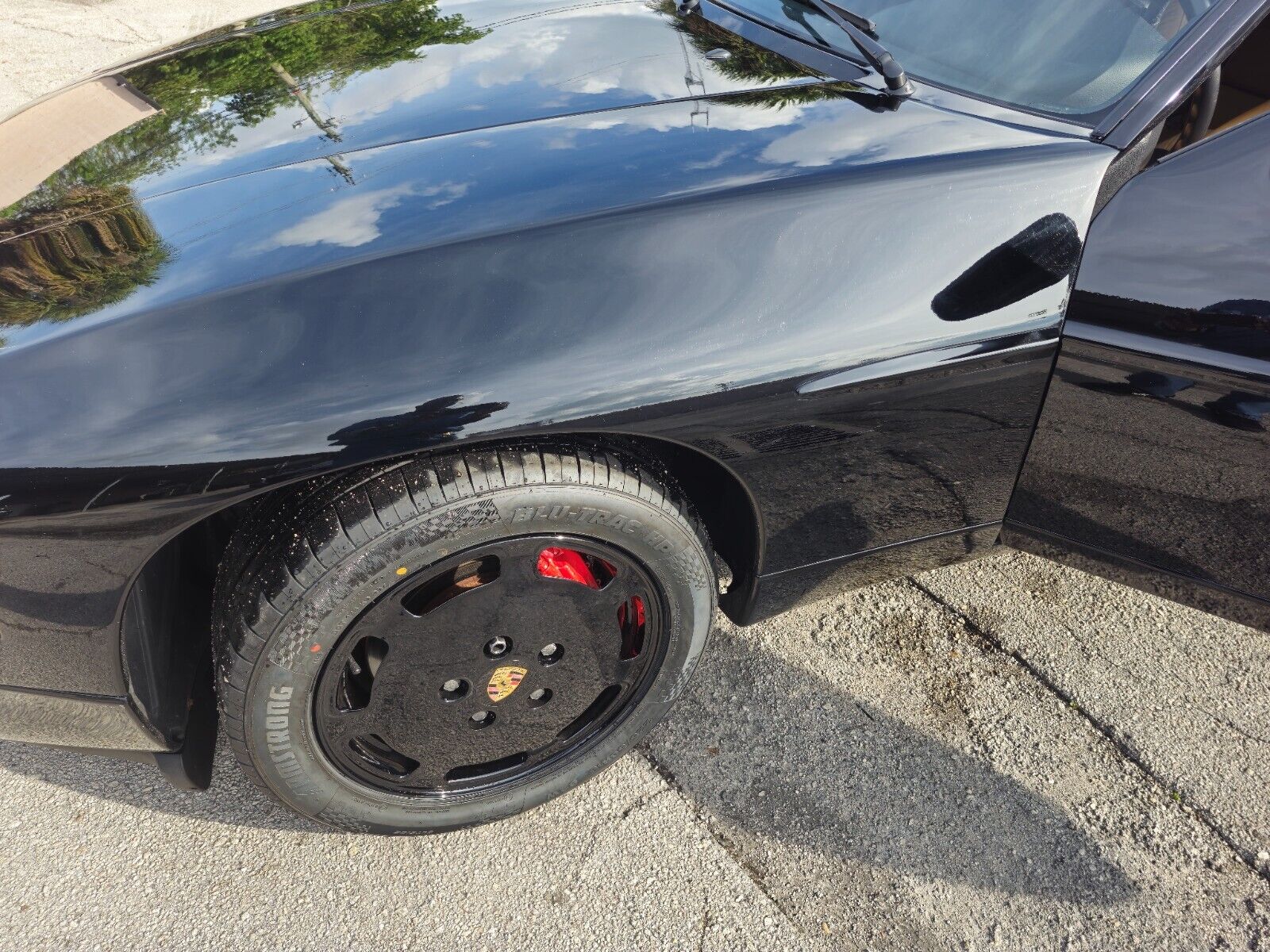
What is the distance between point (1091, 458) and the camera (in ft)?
5.42

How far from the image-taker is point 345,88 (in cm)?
188

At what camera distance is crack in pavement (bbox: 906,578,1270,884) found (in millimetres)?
1791

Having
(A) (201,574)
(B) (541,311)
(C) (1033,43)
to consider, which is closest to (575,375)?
(B) (541,311)

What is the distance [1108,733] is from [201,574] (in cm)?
189

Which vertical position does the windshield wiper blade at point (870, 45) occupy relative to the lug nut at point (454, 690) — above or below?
above

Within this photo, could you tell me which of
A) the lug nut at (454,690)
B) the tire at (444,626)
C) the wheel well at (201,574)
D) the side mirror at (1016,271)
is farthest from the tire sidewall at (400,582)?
the side mirror at (1016,271)

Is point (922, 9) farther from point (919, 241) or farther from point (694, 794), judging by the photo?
point (694, 794)

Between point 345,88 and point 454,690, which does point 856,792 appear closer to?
point 454,690

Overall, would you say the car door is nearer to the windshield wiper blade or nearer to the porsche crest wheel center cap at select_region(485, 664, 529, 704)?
the windshield wiper blade

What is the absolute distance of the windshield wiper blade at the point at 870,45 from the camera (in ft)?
5.65

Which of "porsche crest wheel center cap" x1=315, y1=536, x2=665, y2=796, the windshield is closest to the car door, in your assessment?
the windshield

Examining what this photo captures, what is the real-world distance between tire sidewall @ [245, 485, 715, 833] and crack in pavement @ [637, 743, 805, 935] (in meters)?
0.16

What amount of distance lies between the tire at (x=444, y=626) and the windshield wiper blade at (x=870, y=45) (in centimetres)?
90

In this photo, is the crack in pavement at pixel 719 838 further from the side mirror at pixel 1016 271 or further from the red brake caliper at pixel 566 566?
the side mirror at pixel 1016 271
